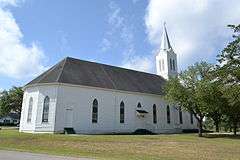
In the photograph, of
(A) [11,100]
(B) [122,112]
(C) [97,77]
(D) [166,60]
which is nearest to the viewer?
(C) [97,77]

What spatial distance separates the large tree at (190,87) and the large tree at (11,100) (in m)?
41.4

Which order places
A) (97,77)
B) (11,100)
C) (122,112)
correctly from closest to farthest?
(97,77), (122,112), (11,100)

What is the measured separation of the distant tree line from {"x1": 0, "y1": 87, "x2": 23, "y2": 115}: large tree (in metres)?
40.4

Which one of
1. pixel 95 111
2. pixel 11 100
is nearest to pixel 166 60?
pixel 95 111

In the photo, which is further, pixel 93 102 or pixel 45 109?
pixel 93 102

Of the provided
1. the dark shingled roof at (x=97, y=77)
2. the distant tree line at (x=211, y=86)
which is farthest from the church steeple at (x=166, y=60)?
the distant tree line at (x=211, y=86)

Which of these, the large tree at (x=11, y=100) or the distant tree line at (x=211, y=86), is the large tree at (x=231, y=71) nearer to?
the distant tree line at (x=211, y=86)

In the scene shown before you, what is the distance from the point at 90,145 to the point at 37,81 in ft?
61.6

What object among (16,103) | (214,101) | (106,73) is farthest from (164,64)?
(16,103)

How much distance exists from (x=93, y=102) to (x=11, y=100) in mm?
36536

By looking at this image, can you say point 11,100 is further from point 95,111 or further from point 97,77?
point 95,111

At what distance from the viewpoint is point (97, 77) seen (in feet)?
139

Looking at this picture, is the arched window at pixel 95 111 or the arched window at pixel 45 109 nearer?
the arched window at pixel 45 109

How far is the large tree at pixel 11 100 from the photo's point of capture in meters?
67.8
